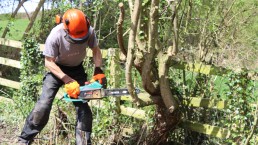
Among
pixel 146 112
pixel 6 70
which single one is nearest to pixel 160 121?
pixel 146 112

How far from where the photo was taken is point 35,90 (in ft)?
22.8

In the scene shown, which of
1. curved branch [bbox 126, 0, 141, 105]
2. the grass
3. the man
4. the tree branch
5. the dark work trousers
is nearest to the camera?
curved branch [bbox 126, 0, 141, 105]

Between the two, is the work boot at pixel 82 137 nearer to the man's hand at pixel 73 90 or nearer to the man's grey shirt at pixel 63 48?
the man's hand at pixel 73 90

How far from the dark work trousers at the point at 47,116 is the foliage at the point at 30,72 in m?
2.05

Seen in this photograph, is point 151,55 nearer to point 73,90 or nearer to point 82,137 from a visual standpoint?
point 73,90

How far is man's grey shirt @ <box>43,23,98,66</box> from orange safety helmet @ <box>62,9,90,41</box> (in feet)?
0.45

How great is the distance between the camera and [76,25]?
441 centimetres

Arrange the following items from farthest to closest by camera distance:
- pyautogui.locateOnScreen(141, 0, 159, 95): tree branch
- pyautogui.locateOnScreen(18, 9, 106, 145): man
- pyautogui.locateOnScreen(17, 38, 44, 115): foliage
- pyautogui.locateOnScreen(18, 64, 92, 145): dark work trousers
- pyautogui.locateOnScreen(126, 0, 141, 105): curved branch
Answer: pyautogui.locateOnScreen(17, 38, 44, 115): foliage, pyautogui.locateOnScreen(18, 64, 92, 145): dark work trousers, pyautogui.locateOnScreen(18, 9, 106, 145): man, pyautogui.locateOnScreen(141, 0, 159, 95): tree branch, pyautogui.locateOnScreen(126, 0, 141, 105): curved branch

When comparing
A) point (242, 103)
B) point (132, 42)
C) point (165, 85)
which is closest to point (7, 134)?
point (165, 85)

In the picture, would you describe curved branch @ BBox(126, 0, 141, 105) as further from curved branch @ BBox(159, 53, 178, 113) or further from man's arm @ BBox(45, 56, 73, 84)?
man's arm @ BBox(45, 56, 73, 84)

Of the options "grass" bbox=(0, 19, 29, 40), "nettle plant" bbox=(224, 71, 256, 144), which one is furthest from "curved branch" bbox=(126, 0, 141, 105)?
"grass" bbox=(0, 19, 29, 40)

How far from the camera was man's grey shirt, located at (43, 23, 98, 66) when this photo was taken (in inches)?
179

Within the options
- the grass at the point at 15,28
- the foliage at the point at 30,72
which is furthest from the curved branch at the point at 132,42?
the grass at the point at 15,28

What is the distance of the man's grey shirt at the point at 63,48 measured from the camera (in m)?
4.54
